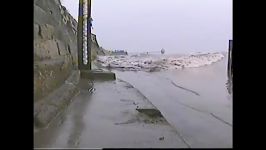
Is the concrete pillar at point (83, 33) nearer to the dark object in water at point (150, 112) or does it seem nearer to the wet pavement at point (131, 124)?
the wet pavement at point (131, 124)

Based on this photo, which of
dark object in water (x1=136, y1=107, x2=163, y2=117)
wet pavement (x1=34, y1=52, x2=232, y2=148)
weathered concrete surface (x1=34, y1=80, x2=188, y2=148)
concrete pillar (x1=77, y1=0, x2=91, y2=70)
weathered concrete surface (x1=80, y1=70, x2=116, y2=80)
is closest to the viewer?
weathered concrete surface (x1=34, y1=80, x2=188, y2=148)

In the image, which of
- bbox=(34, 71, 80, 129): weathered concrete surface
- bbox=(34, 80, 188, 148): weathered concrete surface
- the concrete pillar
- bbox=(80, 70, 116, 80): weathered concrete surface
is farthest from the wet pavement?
the concrete pillar

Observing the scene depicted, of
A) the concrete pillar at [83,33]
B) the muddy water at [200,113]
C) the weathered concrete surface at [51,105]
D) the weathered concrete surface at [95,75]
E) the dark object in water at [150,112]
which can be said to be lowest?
the muddy water at [200,113]

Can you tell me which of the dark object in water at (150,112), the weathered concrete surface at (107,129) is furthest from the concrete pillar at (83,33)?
the dark object in water at (150,112)

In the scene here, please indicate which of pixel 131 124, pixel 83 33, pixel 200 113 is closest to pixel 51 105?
pixel 131 124

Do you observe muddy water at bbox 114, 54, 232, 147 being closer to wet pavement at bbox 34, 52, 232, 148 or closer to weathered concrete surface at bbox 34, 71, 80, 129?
wet pavement at bbox 34, 52, 232, 148

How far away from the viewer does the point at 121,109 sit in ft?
24.6

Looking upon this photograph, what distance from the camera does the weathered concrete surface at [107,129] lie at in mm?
4648

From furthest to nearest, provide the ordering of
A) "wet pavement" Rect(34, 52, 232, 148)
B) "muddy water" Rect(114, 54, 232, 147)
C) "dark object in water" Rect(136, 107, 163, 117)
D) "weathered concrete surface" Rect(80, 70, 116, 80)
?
1. "weathered concrete surface" Rect(80, 70, 116, 80)
2. "dark object in water" Rect(136, 107, 163, 117)
3. "muddy water" Rect(114, 54, 232, 147)
4. "wet pavement" Rect(34, 52, 232, 148)

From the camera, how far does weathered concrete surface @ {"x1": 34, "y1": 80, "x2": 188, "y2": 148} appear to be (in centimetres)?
465
